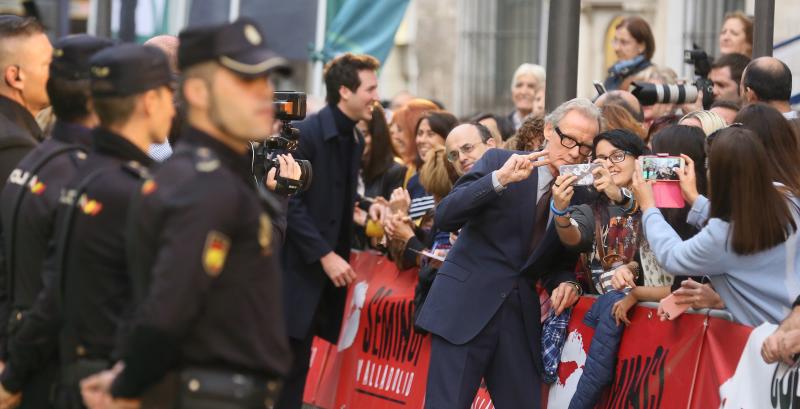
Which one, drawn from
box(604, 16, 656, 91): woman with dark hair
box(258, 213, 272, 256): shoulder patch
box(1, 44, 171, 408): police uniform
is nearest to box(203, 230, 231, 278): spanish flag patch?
box(258, 213, 272, 256): shoulder patch

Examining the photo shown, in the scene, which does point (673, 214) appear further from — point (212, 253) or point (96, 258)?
point (212, 253)

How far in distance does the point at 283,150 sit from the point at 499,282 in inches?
64.8

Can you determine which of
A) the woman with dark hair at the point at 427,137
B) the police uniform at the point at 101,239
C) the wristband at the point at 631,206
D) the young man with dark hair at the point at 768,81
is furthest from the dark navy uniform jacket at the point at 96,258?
the woman with dark hair at the point at 427,137

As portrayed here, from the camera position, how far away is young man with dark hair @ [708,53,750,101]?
33.5ft

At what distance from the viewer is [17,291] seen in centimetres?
568

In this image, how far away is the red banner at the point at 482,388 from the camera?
7.24 meters

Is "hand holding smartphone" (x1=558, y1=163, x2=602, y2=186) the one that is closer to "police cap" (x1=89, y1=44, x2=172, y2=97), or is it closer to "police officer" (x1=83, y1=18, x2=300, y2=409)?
"police cap" (x1=89, y1=44, x2=172, y2=97)

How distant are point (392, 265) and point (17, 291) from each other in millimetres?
5194

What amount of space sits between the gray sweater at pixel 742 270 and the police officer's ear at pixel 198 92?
2882 millimetres

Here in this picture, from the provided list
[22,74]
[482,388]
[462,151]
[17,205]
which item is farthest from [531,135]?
[17,205]

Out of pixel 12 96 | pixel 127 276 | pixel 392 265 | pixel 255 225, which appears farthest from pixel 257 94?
pixel 392 265

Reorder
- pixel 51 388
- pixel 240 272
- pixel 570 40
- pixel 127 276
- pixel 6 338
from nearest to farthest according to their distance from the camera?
pixel 240 272
pixel 127 276
pixel 51 388
pixel 6 338
pixel 570 40

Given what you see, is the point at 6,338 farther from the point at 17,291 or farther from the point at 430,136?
the point at 430,136

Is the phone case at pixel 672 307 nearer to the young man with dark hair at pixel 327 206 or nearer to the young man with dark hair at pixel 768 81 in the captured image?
the young man with dark hair at pixel 768 81
